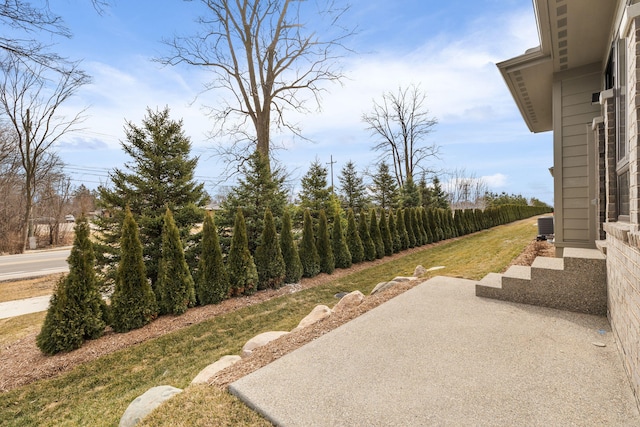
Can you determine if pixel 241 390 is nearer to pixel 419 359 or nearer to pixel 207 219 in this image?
pixel 419 359

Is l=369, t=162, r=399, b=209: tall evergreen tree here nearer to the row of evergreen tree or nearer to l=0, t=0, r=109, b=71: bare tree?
the row of evergreen tree

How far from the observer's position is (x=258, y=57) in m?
10.6

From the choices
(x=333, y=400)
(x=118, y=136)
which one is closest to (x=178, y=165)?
(x=118, y=136)

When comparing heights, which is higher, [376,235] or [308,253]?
[376,235]

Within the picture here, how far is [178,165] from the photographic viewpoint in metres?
6.60

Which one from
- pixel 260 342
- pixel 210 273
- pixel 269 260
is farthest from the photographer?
pixel 269 260

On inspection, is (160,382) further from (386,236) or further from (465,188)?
(465,188)

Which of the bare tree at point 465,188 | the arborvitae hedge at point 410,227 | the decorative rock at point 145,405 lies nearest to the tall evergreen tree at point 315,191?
the arborvitae hedge at point 410,227

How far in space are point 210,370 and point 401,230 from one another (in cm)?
961

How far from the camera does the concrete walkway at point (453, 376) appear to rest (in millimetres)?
1765

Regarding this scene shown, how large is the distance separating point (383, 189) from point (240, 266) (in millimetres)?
14102

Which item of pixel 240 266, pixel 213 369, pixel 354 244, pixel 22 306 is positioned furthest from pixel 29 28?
pixel 354 244

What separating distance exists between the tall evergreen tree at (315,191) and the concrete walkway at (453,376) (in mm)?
8005

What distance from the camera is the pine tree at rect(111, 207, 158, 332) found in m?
4.48
